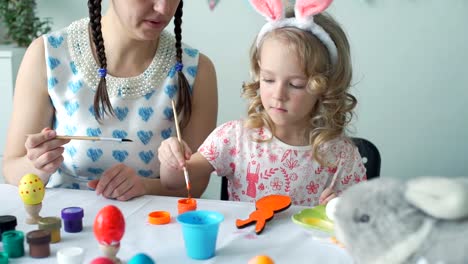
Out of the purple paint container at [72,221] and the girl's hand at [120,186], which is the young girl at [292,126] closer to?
the girl's hand at [120,186]

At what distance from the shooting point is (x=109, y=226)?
661 mm

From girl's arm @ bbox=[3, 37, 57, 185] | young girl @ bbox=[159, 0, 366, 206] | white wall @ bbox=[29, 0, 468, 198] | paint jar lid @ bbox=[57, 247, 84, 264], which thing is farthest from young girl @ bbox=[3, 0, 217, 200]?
white wall @ bbox=[29, 0, 468, 198]

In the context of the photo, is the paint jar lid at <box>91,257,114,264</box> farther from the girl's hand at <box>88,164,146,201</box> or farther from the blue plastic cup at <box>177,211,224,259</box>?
the girl's hand at <box>88,164,146,201</box>

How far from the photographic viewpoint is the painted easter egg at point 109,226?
0.66 meters

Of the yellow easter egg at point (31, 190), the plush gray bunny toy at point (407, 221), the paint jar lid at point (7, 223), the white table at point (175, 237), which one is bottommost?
the white table at point (175, 237)

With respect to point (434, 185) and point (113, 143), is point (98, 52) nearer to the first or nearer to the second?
point (113, 143)

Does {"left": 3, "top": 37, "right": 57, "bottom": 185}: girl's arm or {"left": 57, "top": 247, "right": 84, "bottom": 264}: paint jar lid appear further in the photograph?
{"left": 3, "top": 37, "right": 57, "bottom": 185}: girl's arm

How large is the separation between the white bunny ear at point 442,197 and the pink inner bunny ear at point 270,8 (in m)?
0.79

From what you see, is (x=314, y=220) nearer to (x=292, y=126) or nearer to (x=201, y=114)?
(x=292, y=126)

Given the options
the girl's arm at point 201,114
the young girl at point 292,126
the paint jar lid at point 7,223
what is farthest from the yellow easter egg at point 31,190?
the girl's arm at point 201,114

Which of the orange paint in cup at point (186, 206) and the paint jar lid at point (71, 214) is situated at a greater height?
the paint jar lid at point (71, 214)

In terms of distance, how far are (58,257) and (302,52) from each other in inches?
26.9

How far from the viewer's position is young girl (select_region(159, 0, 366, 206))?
3.72 feet

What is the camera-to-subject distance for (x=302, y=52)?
113 cm
